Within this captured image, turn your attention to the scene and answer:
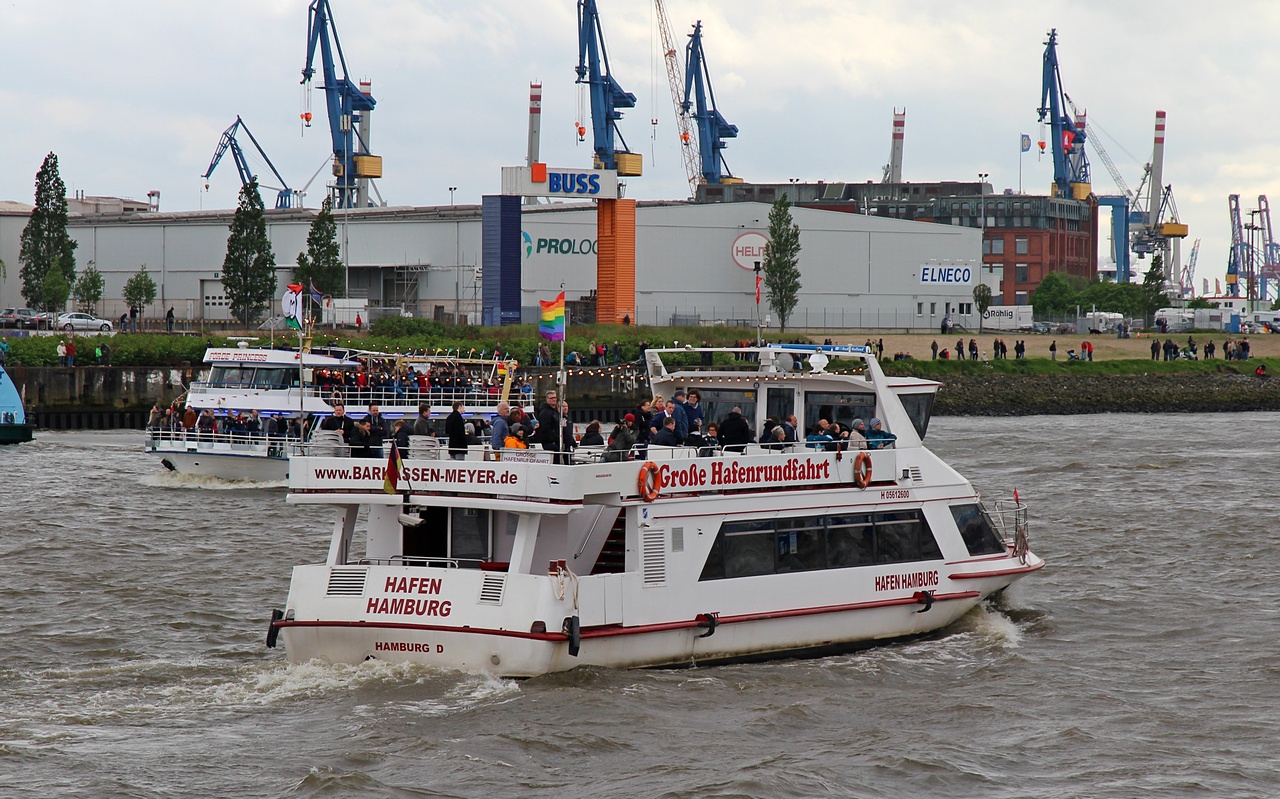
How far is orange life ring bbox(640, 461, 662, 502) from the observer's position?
655 inches

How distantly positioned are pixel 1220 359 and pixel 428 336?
145ft

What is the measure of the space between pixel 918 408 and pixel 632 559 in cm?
584

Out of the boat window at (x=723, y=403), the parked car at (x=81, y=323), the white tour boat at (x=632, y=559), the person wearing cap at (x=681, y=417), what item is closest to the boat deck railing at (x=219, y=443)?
the boat window at (x=723, y=403)

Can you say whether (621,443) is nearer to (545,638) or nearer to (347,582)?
(545,638)

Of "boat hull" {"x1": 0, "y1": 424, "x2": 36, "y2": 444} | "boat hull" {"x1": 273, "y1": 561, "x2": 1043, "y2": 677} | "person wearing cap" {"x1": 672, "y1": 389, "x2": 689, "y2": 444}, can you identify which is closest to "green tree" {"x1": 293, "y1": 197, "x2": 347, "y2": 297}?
"boat hull" {"x1": 0, "y1": 424, "x2": 36, "y2": 444}

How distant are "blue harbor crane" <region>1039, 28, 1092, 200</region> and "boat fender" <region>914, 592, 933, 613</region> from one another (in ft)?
470

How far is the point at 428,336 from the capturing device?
227 feet

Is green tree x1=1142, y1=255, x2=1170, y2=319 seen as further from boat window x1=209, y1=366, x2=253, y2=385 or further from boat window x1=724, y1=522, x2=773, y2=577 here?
boat window x1=724, y1=522, x2=773, y2=577

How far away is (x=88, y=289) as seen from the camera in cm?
8575

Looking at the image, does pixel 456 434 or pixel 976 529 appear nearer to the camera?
pixel 456 434

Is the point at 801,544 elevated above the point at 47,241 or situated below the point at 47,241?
below

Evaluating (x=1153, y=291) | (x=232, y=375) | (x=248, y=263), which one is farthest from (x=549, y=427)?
(x=1153, y=291)

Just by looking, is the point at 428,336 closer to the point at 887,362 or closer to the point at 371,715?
the point at 887,362

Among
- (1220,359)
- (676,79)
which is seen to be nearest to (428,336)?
(1220,359)
